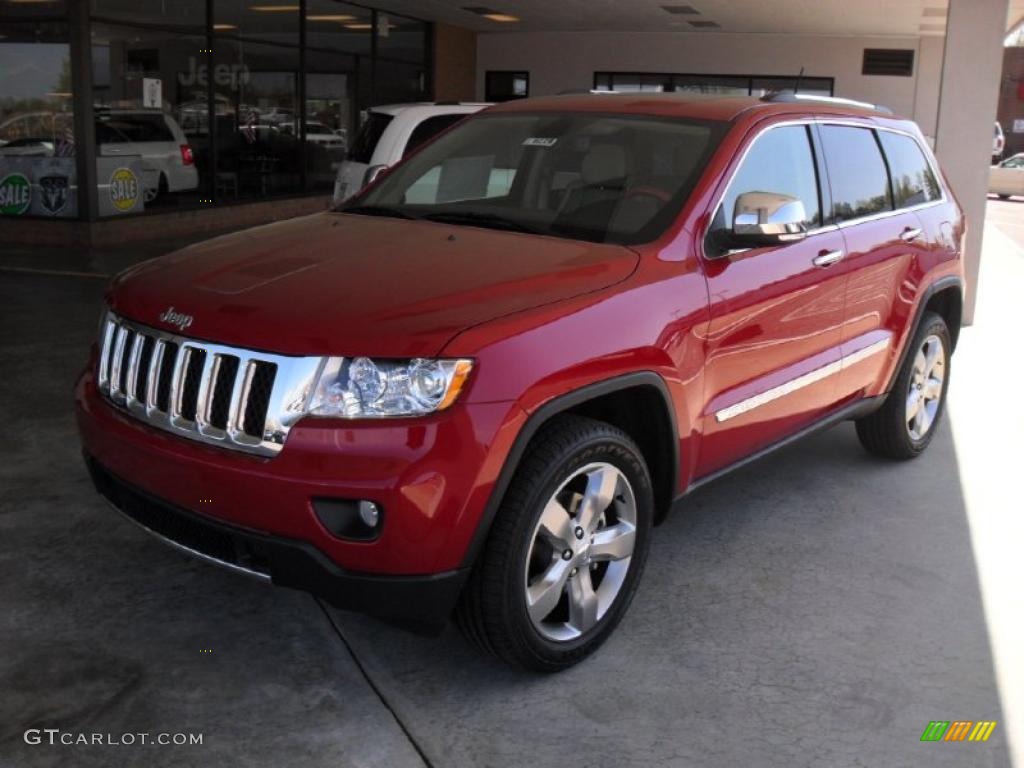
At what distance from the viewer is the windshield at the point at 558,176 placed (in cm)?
407

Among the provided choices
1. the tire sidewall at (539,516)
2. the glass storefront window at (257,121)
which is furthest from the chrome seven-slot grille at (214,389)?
the glass storefront window at (257,121)

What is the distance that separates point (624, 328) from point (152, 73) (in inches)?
482

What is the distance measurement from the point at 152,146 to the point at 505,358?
12377 millimetres

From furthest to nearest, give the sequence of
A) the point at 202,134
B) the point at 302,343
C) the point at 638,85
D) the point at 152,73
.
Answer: the point at 638,85
the point at 202,134
the point at 152,73
the point at 302,343

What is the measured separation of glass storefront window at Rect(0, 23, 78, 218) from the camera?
13.0 metres

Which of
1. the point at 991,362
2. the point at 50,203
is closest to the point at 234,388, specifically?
the point at 991,362

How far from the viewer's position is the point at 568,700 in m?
3.43

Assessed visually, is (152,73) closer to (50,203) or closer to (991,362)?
(50,203)

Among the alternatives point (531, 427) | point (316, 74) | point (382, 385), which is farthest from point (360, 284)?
point (316, 74)

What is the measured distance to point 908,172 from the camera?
5652 millimetres

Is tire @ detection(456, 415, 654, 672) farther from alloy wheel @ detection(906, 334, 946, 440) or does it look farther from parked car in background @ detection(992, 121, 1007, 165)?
parked car in background @ detection(992, 121, 1007, 165)

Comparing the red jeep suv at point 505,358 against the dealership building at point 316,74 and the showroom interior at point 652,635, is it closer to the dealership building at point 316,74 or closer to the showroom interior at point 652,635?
the showroom interior at point 652,635

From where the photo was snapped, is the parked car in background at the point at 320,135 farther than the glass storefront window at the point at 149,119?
Yes

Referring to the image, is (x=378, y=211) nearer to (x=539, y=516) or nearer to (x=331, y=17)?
(x=539, y=516)
